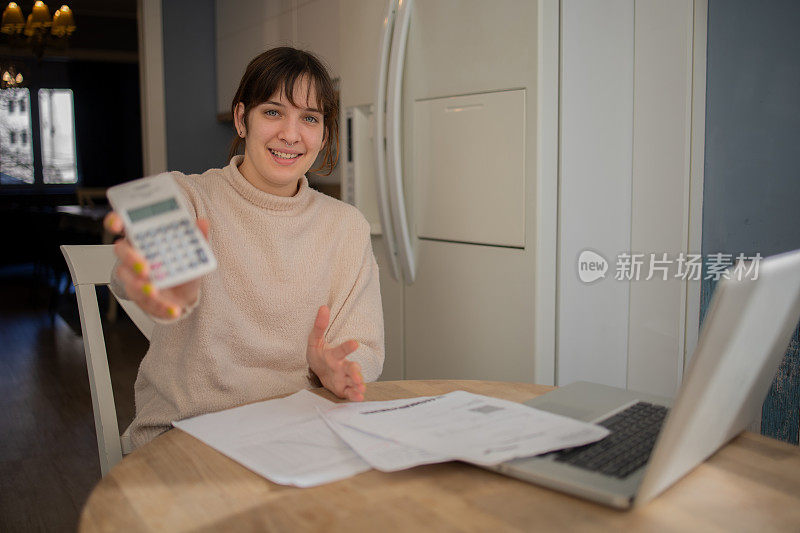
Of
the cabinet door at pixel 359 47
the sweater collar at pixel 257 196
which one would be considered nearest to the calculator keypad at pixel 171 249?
the sweater collar at pixel 257 196

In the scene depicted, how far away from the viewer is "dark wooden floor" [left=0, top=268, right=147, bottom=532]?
2.48m

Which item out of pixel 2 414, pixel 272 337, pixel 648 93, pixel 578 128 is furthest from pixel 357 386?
pixel 2 414

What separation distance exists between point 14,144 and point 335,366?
9.22 metres

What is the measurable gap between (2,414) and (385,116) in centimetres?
232

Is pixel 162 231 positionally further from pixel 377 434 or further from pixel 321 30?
pixel 321 30

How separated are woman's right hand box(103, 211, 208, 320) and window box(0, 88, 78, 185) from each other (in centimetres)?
927

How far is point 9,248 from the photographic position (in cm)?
859

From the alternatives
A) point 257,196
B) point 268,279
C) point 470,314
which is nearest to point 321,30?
point 470,314

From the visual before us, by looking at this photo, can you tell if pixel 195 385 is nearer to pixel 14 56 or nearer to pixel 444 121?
pixel 444 121

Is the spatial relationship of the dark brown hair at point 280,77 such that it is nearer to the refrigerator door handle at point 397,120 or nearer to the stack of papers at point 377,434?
the stack of papers at point 377,434

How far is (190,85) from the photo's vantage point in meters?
4.85

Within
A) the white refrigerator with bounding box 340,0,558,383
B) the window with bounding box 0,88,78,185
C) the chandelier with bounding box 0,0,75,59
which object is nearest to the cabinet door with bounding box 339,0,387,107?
the white refrigerator with bounding box 340,0,558,383

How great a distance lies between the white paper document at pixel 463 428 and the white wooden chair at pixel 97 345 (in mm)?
496

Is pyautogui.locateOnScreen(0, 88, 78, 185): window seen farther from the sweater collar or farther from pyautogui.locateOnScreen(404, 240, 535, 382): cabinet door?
the sweater collar
